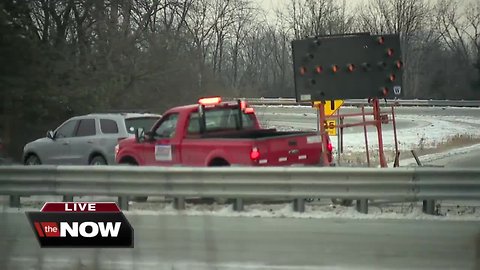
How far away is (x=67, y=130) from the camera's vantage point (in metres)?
13.9

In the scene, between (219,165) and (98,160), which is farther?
(98,160)

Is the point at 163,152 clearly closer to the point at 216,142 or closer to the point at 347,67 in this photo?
the point at 216,142

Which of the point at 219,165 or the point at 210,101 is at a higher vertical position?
the point at 210,101

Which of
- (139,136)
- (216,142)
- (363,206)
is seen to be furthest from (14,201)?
(363,206)

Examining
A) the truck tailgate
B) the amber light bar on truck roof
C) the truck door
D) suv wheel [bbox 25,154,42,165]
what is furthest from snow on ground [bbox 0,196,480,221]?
suv wheel [bbox 25,154,42,165]

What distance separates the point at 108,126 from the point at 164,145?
10.2 ft

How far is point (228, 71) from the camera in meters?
11.7

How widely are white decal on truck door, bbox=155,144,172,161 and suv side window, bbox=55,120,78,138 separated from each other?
145 inches

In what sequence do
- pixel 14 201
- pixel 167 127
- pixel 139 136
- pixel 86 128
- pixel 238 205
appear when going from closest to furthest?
pixel 238 205 → pixel 14 201 → pixel 167 127 → pixel 139 136 → pixel 86 128

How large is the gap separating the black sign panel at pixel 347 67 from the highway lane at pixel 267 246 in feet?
13.7

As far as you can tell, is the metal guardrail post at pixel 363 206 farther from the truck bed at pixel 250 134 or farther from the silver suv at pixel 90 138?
the silver suv at pixel 90 138

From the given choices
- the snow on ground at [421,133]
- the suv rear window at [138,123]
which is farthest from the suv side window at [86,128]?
the snow on ground at [421,133]

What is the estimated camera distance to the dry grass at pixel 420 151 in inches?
657

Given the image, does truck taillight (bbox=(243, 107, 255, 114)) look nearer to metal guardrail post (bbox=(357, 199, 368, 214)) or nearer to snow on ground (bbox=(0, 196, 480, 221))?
snow on ground (bbox=(0, 196, 480, 221))
